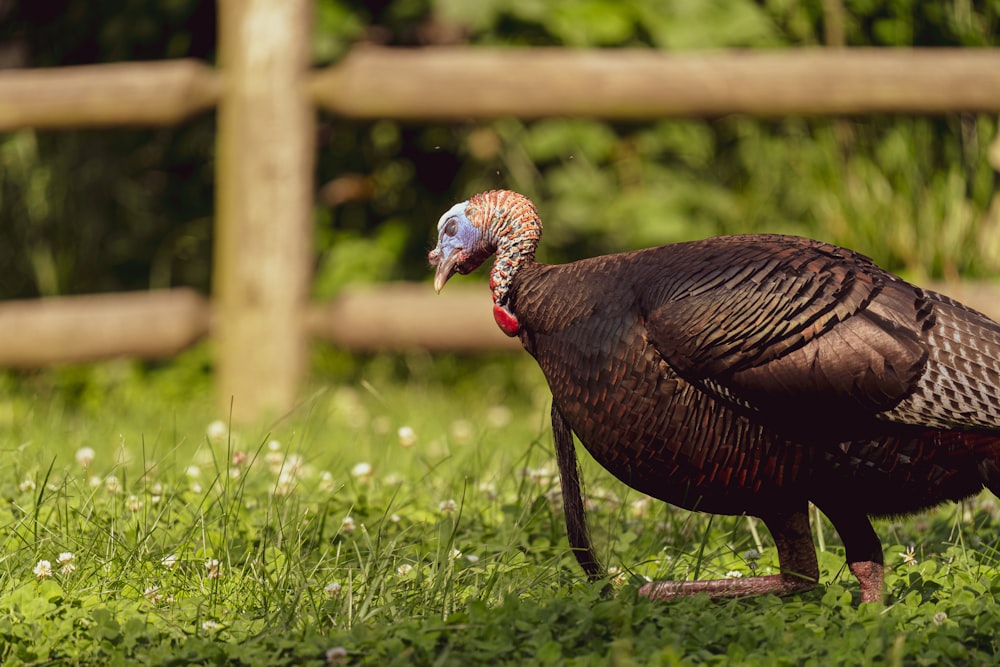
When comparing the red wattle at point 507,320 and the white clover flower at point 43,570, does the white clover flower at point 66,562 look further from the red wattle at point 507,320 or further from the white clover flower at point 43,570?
the red wattle at point 507,320

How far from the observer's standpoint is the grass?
8.09 ft

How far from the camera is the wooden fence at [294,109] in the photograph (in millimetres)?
5340

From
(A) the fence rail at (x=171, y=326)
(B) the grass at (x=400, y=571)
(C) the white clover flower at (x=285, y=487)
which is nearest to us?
(B) the grass at (x=400, y=571)

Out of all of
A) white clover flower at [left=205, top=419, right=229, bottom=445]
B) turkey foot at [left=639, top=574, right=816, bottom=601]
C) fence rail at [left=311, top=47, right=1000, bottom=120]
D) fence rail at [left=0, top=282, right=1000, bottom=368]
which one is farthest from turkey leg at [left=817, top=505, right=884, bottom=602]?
fence rail at [left=311, top=47, right=1000, bottom=120]

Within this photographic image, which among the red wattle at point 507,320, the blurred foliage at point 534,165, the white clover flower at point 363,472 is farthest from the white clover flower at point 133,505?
the blurred foliage at point 534,165

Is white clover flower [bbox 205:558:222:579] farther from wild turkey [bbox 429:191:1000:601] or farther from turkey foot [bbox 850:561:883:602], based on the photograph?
turkey foot [bbox 850:561:883:602]

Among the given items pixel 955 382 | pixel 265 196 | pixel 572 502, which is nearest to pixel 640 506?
pixel 572 502

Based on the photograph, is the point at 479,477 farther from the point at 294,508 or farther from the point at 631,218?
the point at 631,218

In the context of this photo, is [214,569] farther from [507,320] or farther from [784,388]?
[784,388]

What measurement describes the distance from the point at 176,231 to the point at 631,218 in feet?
7.76

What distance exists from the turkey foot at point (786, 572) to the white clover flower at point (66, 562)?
1190 millimetres

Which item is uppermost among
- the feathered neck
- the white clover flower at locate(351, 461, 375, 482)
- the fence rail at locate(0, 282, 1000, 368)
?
the feathered neck

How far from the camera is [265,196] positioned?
5.50 metres

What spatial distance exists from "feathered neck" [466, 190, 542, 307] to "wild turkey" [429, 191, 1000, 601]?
15 centimetres
